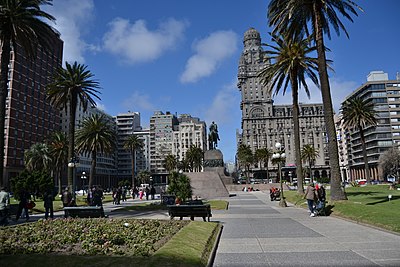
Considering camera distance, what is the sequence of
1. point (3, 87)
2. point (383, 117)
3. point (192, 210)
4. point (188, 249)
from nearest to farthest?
point (188, 249), point (192, 210), point (3, 87), point (383, 117)

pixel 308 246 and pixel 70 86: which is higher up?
pixel 70 86

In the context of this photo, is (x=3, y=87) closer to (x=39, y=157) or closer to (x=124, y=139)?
(x=39, y=157)

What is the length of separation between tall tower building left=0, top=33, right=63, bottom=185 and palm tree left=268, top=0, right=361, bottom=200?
230ft

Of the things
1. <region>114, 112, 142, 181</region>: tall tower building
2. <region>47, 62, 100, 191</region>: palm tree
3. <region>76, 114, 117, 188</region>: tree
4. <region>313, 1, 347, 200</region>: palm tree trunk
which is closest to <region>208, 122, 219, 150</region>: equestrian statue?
<region>76, 114, 117, 188</region>: tree

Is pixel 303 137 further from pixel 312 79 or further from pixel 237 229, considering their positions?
pixel 237 229

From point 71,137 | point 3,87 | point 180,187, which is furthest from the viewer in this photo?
point 71,137

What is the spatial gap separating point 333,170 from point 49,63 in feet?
337

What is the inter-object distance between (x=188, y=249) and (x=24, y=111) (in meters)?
97.6

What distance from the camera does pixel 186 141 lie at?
193m

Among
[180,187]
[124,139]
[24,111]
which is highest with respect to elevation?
[124,139]

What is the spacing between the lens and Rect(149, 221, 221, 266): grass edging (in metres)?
7.02

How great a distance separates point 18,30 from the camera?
2247 cm

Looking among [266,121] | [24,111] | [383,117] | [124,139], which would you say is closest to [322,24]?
[24,111]

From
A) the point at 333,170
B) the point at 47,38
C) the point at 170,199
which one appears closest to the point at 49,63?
the point at 47,38
